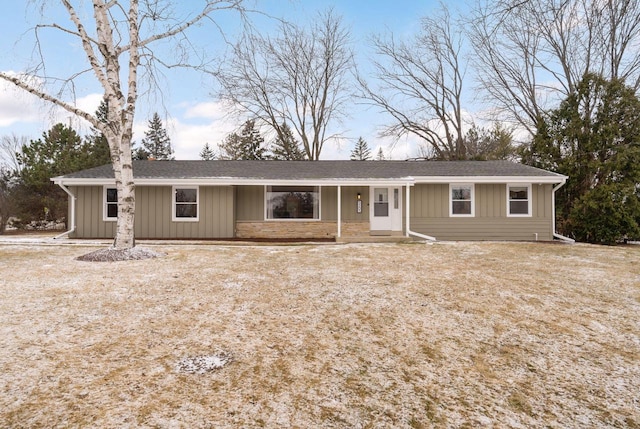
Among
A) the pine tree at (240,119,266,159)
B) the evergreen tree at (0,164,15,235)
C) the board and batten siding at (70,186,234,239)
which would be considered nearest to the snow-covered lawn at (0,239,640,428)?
the board and batten siding at (70,186,234,239)

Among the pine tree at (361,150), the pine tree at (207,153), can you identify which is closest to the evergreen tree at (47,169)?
the pine tree at (207,153)

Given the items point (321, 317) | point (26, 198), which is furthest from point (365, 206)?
point (26, 198)

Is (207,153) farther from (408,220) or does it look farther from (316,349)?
(316,349)

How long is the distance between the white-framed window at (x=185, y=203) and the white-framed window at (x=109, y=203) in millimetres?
2132

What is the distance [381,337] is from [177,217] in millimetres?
11177

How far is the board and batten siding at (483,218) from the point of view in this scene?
13.2 meters

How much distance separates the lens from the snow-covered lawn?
7.61 feet

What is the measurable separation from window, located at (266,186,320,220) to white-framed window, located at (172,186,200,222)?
264 cm

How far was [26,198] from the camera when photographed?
19.4 meters

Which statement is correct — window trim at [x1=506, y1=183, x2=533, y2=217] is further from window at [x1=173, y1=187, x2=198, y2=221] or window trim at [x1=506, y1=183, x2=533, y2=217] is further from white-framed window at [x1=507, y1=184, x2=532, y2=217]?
window at [x1=173, y1=187, x2=198, y2=221]

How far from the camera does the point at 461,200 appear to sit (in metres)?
13.4

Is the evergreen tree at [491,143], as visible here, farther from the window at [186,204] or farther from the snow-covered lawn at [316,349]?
the snow-covered lawn at [316,349]

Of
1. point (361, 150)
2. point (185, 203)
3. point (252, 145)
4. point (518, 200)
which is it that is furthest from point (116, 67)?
point (361, 150)

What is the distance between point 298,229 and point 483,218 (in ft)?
23.0
